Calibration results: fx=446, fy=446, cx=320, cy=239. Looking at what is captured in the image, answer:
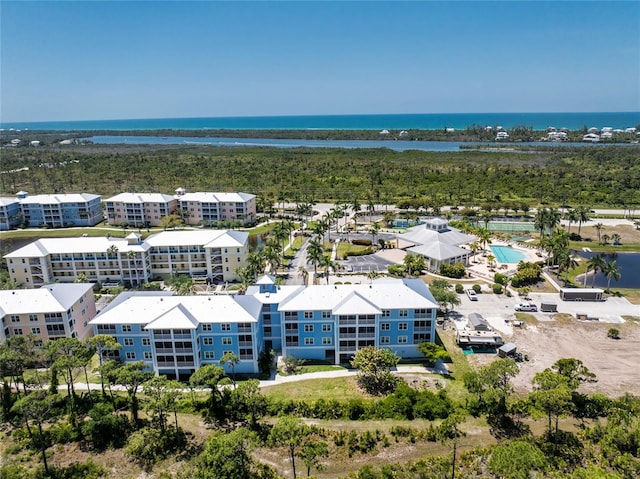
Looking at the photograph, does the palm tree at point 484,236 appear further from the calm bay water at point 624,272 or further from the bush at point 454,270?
the calm bay water at point 624,272

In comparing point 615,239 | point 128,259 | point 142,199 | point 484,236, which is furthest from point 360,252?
point 142,199

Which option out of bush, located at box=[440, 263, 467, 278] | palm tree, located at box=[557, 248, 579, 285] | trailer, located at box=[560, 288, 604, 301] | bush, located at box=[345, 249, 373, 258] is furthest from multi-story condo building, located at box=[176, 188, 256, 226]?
trailer, located at box=[560, 288, 604, 301]

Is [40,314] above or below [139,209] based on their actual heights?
below

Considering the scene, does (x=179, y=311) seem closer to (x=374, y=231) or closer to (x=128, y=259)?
(x=128, y=259)

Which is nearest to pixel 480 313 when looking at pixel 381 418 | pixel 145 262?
pixel 381 418

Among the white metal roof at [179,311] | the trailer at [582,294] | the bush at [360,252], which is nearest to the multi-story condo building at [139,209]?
the bush at [360,252]

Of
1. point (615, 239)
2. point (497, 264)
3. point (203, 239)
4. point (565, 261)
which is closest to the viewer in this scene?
point (565, 261)
